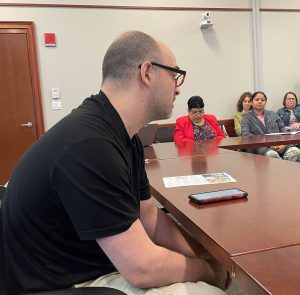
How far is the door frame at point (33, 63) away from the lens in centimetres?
434

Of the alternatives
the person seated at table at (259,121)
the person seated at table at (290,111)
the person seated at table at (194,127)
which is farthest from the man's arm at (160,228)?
the person seated at table at (290,111)

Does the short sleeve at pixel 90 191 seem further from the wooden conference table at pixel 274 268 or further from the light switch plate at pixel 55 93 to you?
the light switch plate at pixel 55 93

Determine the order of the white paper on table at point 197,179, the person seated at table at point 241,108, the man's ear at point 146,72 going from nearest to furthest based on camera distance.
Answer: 1. the man's ear at point 146,72
2. the white paper on table at point 197,179
3. the person seated at table at point 241,108

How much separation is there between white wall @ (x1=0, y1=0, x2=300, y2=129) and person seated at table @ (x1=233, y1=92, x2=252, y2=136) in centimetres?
16

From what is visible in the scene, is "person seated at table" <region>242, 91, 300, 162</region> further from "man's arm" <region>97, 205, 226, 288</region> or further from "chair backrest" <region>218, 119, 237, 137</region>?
"man's arm" <region>97, 205, 226, 288</region>

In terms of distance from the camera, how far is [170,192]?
4.42 ft

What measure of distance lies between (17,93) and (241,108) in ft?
10.1

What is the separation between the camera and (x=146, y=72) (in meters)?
1.05

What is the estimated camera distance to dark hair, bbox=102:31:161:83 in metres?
1.05

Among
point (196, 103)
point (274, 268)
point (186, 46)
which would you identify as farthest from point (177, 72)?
point (186, 46)

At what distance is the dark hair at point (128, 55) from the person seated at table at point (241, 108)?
13.3 ft

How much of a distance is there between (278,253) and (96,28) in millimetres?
4361

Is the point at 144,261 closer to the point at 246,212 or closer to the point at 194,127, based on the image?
the point at 246,212

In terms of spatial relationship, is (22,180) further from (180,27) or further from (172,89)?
(180,27)
